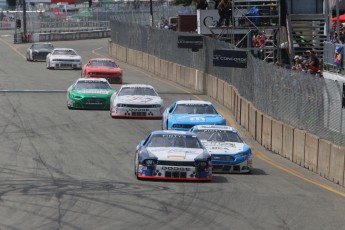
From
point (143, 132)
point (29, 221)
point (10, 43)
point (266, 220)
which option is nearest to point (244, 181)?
point (266, 220)

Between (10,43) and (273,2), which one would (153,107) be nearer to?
(273,2)

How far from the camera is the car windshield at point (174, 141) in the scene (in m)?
22.5

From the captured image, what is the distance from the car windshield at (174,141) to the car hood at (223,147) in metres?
0.85

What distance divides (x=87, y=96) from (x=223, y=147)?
1397 centimetres

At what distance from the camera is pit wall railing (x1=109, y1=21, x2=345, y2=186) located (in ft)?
A: 78.1

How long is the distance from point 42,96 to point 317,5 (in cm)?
1213

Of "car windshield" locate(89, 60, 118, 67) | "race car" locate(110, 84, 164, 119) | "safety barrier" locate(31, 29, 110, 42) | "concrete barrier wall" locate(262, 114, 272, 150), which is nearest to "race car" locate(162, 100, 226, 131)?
"concrete barrier wall" locate(262, 114, 272, 150)

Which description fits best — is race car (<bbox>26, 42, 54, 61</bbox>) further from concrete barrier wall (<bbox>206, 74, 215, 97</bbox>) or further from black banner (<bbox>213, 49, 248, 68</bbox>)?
black banner (<bbox>213, 49, 248, 68</bbox>)

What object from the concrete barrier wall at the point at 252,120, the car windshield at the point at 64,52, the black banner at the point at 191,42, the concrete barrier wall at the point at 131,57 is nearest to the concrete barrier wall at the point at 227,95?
the concrete barrier wall at the point at 252,120

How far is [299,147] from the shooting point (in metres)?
26.3

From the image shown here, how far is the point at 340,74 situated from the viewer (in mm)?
28656

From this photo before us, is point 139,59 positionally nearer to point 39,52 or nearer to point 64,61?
point 64,61

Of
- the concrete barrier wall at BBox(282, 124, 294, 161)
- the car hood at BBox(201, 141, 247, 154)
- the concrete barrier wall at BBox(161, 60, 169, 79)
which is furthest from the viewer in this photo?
the concrete barrier wall at BBox(161, 60, 169, 79)

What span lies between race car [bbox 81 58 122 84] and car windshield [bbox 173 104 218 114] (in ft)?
55.4
